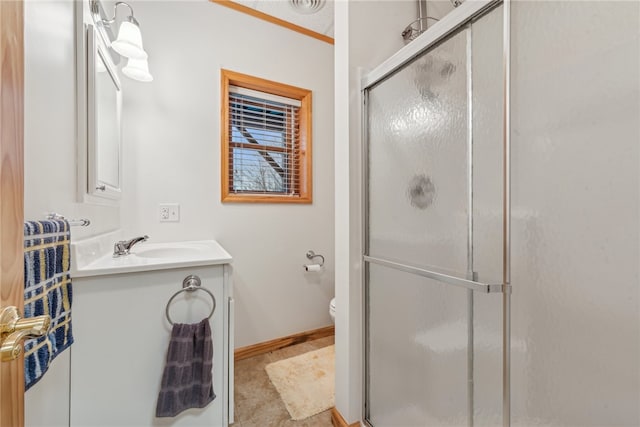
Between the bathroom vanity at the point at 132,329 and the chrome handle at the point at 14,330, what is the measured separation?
0.72 m

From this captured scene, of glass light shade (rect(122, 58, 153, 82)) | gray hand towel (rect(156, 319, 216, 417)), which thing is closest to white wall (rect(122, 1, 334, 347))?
glass light shade (rect(122, 58, 153, 82))

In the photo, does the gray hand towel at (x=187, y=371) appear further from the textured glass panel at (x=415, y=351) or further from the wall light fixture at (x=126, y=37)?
the wall light fixture at (x=126, y=37)

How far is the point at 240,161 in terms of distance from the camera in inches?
83.7

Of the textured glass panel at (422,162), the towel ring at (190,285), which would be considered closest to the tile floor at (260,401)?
the towel ring at (190,285)

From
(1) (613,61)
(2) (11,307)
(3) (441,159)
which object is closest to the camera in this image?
(2) (11,307)

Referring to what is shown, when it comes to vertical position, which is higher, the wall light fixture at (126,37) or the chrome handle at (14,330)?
the wall light fixture at (126,37)

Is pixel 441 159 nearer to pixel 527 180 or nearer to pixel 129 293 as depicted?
pixel 527 180

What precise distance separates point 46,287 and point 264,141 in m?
1.70

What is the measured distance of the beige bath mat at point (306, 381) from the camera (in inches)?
59.4

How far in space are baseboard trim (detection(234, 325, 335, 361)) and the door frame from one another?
1663 millimetres

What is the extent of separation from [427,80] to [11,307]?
1.26m

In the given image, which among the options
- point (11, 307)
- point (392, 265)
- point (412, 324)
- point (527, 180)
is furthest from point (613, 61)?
point (11, 307)

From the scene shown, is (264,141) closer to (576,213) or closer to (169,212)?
(169,212)

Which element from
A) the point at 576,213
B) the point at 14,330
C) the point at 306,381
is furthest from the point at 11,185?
the point at 306,381
